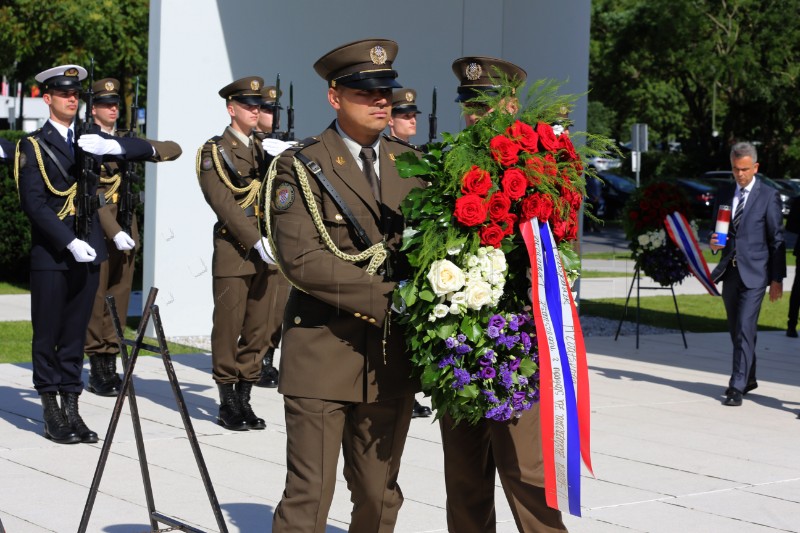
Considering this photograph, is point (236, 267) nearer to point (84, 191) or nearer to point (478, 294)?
point (84, 191)

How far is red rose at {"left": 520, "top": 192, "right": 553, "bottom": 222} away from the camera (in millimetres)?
4266

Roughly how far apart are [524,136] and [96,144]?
3933 millimetres

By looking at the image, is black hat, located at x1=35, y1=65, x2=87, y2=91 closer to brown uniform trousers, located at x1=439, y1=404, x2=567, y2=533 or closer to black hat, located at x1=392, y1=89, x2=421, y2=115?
black hat, located at x1=392, y1=89, x2=421, y2=115

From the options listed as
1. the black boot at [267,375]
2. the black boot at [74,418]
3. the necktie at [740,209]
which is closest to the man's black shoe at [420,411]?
the black boot at [267,375]

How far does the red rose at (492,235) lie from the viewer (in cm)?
422

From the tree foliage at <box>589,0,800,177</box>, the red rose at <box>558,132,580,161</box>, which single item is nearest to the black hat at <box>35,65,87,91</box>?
the red rose at <box>558,132,580,161</box>

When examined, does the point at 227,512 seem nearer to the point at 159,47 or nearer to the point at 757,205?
the point at 757,205

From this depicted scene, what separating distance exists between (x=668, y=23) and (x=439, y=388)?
42.2 metres

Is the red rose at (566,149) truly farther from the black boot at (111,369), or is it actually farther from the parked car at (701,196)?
the parked car at (701,196)

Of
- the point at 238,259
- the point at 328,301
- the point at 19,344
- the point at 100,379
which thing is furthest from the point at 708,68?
the point at 328,301

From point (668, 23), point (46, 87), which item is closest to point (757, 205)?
point (46, 87)

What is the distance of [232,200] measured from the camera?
28.0ft

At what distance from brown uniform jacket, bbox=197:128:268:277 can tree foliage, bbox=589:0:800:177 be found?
36.8 metres

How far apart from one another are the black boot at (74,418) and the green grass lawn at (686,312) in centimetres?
955
